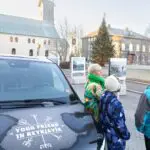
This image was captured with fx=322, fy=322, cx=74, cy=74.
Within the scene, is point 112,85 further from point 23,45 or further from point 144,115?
point 23,45

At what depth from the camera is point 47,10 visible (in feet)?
386

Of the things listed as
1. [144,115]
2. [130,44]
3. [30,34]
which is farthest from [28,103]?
[30,34]

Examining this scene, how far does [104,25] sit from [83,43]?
49.4m

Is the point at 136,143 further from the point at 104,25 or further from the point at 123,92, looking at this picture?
the point at 104,25

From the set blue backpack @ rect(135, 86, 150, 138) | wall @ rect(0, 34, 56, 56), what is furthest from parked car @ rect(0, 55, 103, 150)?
wall @ rect(0, 34, 56, 56)

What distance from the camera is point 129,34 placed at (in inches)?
3853

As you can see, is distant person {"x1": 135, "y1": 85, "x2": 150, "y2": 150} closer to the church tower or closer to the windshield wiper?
the windshield wiper

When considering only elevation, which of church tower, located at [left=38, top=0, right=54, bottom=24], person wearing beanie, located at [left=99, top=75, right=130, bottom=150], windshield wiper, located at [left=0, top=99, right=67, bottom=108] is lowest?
person wearing beanie, located at [left=99, top=75, right=130, bottom=150]

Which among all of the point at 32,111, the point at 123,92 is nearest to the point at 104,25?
the point at 123,92

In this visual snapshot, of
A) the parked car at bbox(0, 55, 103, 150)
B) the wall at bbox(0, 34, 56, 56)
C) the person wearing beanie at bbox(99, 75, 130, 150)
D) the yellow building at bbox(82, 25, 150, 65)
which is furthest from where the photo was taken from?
the wall at bbox(0, 34, 56, 56)

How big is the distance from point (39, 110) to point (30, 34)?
350 ft

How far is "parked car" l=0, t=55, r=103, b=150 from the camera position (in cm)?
293

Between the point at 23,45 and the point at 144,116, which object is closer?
the point at 144,116

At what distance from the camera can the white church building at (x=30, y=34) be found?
334 ft
